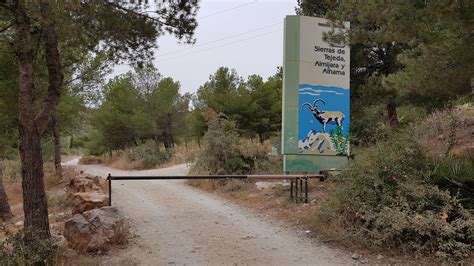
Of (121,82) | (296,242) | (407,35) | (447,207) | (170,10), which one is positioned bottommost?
(296,242)

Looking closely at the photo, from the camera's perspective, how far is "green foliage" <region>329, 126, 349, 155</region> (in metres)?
12.0

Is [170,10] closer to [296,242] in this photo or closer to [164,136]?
[296,242]

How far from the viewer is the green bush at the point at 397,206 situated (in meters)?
5.81

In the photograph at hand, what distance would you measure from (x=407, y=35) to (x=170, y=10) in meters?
3.74

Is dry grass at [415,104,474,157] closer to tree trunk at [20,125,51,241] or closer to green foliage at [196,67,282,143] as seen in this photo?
tree trunk at [20,125,51,241]

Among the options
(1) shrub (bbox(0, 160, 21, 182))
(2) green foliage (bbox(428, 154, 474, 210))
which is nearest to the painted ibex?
(2) green foliage (bbox(428, 154, 474, 210))

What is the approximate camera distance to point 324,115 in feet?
39.3

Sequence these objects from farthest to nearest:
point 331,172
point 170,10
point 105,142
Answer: point 105,142, point 331,172, point 170,10

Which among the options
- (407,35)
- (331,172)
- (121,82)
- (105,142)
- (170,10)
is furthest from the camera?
(105,142)

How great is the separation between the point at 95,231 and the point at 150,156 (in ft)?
→ 67.4

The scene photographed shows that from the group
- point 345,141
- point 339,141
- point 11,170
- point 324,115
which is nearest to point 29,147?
point 324,115

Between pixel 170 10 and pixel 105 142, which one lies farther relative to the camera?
pixel 105 142

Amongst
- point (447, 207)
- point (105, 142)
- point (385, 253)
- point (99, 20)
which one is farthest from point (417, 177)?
point (105, 142)

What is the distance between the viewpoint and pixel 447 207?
600 cm
